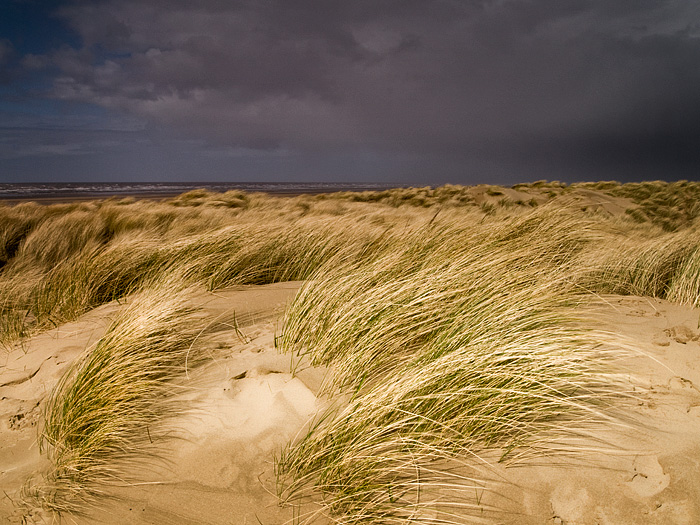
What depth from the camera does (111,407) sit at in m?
2.06

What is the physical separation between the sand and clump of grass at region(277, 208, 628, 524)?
13 cm

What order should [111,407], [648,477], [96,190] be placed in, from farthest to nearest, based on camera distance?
[96,190] → [111,407] → [648,477]

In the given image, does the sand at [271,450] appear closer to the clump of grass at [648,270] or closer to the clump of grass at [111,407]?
the clump of grass at [111,407]

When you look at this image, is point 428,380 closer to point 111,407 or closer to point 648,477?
point 648,477

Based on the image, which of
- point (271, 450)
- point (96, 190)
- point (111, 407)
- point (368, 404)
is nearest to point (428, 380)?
point (368, 404)

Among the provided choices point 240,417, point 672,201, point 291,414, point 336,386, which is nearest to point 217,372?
point 240,417

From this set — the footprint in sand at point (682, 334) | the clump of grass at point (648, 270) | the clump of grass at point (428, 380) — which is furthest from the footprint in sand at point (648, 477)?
the clump of grass at point (648, 270)

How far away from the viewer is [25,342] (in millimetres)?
3258

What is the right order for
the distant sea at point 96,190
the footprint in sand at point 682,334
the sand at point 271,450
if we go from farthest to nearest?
the distant sea at point 96,190 < the footprint in sand at point 682,334 < the sand at point 271,450

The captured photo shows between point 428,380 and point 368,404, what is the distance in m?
0.30

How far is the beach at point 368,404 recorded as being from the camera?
1551 millimetres

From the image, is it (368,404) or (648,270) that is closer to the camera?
(368,404)

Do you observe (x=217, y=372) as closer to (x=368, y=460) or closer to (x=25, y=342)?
(x=368, y=460)

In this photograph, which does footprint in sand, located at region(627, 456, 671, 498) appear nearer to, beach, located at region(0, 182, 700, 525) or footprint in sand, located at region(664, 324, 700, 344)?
beach, located at region(0, 182, 700, 525)
